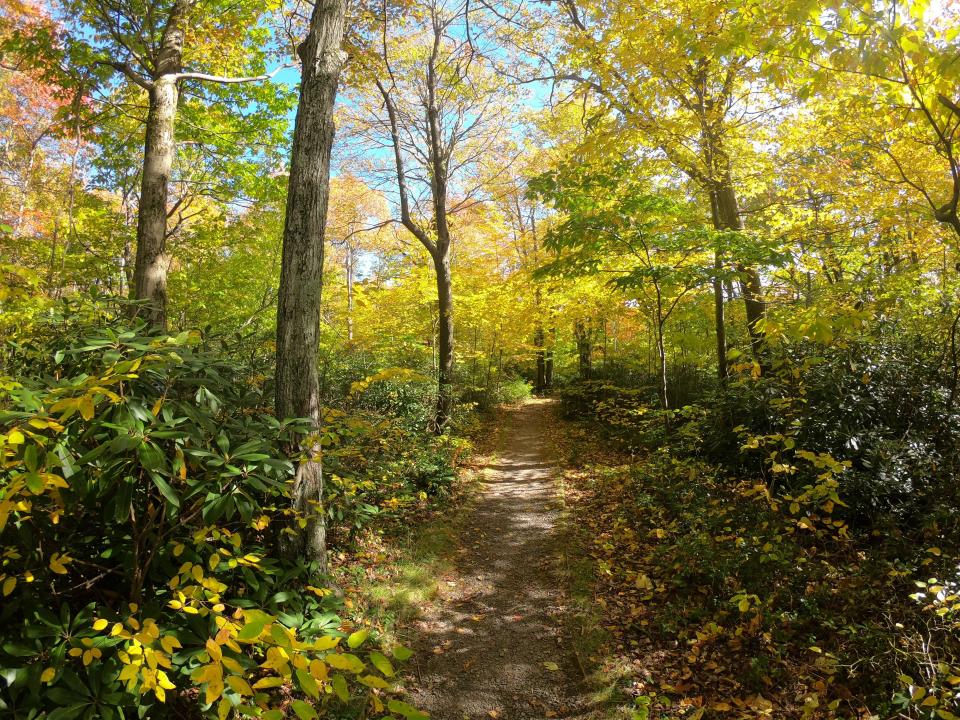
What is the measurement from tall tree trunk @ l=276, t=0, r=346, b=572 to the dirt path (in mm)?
1265

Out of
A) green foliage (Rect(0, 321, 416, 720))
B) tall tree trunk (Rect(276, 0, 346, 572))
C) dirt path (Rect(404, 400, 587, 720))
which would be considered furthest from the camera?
tall tree trunk (Rect(276, 0, 346, 572))

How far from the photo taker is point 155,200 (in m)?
5.50

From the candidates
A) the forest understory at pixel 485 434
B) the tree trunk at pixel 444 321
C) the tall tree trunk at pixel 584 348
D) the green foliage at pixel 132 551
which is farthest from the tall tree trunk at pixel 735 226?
the green foliage at pixel 132 551

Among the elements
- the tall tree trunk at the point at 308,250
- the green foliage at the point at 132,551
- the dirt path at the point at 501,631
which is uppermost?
the tall tree trunk at the point at 308,250

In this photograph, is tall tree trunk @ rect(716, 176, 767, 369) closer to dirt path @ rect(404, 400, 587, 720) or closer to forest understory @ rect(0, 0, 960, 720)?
forest understory @ rect(0, 0, 960, 720)

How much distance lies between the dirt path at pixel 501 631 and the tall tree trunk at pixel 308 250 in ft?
4.15

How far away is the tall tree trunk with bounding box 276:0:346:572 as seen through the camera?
11.8 ft

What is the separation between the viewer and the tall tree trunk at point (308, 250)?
11.8 feet

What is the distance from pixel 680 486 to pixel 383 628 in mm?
3825

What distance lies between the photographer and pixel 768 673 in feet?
10.6

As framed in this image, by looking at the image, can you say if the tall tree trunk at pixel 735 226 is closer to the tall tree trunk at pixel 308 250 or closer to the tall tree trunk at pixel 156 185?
the tall tree trunk at pixel 308 250

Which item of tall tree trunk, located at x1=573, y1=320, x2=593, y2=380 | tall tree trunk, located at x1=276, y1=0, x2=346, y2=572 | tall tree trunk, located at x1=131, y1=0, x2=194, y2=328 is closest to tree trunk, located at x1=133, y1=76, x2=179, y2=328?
tall tree trunk, located at x1=131, y1=0, x2=194, y2=328

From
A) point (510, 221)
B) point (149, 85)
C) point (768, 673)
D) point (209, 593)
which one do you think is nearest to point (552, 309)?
point (510, 221)

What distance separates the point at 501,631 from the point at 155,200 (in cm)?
582
